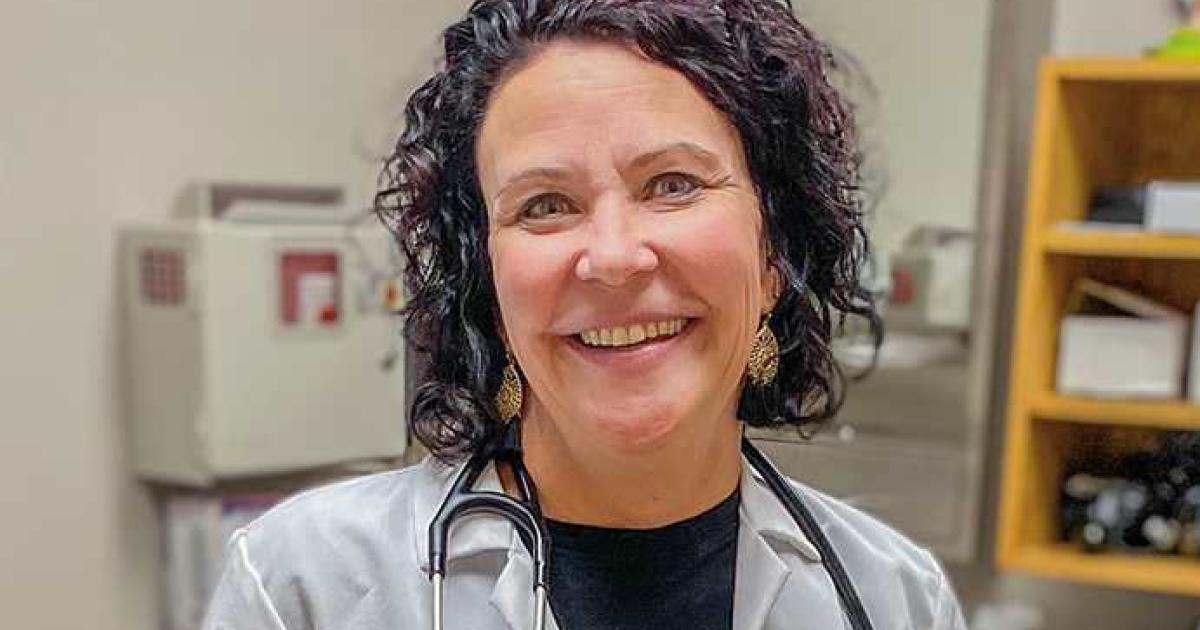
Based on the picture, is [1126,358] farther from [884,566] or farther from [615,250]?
[615,250]

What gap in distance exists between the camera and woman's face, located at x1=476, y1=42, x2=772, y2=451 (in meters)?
0.67

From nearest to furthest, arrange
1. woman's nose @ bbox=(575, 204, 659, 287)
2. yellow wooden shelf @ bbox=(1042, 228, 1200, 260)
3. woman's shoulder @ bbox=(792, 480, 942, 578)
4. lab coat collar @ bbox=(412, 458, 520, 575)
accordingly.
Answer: woman's nose @ bbox=(575, 204, 659, 287) < lab coat collar @ bbox=(412, 458, 520, 575) < woman's shoulder @ bbox=(792, 480, 942, 578) < yellow wooden shelf @ bbox=(1042, 228, 1200, 260)

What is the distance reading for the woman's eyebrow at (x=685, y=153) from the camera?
26.4 inches

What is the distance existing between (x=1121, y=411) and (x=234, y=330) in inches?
44.7

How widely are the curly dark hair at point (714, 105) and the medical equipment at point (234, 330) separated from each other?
88cm

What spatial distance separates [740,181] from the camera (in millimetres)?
716

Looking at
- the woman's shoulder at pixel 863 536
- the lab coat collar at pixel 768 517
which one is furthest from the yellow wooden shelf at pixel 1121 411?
the lab coat collar at pixel 768 517

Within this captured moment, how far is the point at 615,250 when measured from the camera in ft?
2.15

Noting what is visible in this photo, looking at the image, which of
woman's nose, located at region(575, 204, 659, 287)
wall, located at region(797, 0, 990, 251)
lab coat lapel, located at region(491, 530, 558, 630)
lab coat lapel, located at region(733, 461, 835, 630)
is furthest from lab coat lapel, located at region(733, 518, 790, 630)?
wall, located at region(797, 0, 990, 251)

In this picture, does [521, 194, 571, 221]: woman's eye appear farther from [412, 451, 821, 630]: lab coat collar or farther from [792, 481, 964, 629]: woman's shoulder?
[792, 481, 964, 629]: woman's shoulder

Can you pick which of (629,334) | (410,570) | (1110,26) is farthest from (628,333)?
(1110,26)

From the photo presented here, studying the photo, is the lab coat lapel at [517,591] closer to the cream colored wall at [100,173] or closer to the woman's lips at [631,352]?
the woman's lips at [631,352]

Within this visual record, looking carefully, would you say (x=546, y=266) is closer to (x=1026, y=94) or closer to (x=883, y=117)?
(x=883, y=117)

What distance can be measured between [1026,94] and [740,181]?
3.66 feet
